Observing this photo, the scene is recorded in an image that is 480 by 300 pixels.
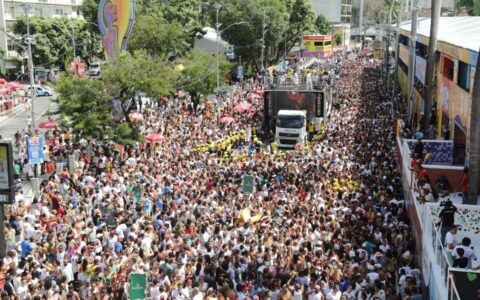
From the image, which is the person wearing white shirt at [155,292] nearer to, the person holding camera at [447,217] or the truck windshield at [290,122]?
the person holding camera at [447,217]

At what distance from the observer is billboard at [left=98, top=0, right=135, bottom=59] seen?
1377 inches

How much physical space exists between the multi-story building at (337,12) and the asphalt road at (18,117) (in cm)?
9240

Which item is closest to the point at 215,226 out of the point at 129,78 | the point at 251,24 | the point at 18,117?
the point at 129,78

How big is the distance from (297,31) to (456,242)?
7328 cm

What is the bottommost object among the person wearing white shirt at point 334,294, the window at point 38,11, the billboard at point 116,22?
the person wearing white shirt at point 334,294

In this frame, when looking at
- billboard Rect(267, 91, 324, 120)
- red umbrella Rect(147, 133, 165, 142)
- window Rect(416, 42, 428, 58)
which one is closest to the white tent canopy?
window Rect(416, 42, 428, 58)

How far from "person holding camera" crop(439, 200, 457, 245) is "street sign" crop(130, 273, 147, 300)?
6.61 metres

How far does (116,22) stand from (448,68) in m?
19.0

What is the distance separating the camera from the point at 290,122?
34.1 meters

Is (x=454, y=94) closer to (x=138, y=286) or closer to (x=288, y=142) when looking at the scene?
(x=288, y=142)

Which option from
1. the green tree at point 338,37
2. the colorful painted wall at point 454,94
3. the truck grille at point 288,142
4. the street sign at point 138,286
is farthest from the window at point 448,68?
the green tree at point 338,37

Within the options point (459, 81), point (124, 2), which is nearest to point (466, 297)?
point (459, 81)

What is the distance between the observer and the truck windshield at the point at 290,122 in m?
34.0

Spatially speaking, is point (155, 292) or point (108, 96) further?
point (108, 96)
